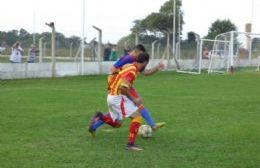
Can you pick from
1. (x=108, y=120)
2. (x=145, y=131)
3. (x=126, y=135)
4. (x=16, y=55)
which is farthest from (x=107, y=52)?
(x=108, y=120)

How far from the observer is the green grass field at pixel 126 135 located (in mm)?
7773

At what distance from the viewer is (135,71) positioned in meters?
8.73

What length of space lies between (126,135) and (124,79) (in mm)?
1575

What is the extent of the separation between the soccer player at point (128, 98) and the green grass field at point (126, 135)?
0.40 m

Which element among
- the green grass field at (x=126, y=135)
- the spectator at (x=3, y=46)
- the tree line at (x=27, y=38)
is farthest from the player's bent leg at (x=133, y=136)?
the tree line at (x=27, y=38)

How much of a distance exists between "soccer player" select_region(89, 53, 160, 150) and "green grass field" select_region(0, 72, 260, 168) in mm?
400

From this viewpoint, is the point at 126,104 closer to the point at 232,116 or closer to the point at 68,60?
the point at 232,116

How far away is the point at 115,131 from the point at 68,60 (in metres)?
20.0

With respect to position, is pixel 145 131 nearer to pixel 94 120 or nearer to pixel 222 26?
pixel 94 120

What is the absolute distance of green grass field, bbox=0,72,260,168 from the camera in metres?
7.77

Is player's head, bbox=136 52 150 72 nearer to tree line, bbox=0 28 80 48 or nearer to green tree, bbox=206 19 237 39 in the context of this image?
tree line, bbox=0 28 80 48

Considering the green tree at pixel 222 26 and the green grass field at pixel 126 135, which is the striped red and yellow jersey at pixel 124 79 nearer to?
the green grass field at pixel 126 135

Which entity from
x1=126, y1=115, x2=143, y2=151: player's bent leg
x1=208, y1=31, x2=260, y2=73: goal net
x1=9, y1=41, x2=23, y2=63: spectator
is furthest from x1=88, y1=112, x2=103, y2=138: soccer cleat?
x1=208, y1=31, x2=260, y2=73: goal net

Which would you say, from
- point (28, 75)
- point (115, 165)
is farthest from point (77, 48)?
point (115, 165)
